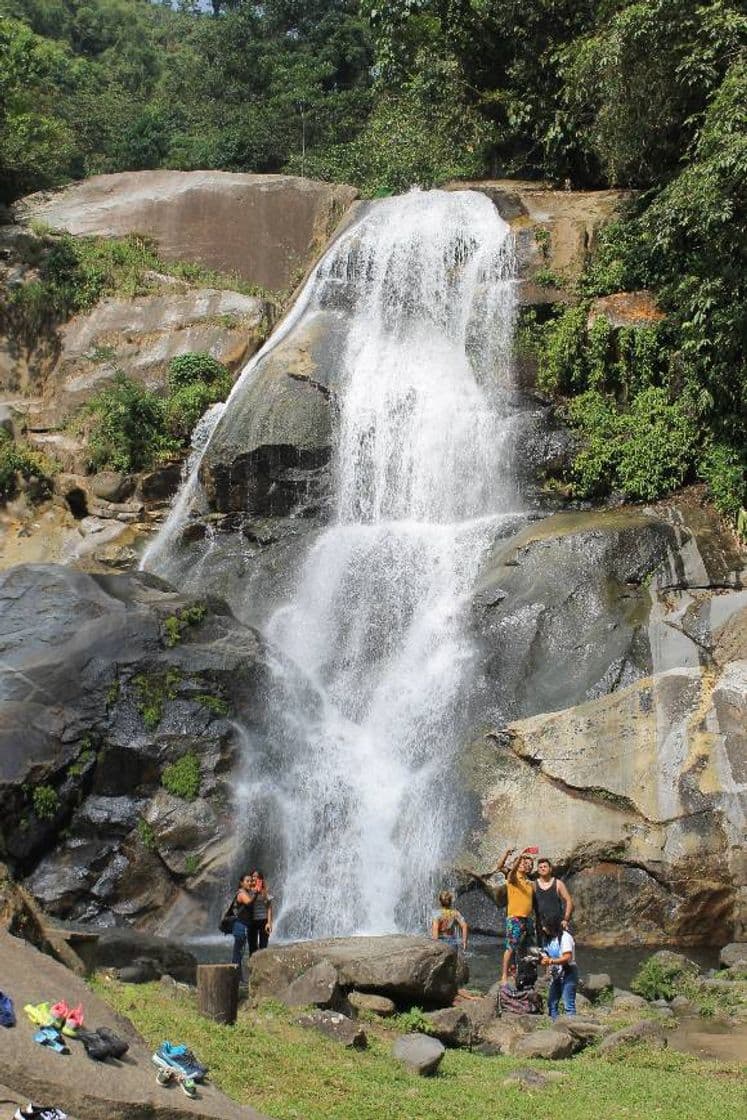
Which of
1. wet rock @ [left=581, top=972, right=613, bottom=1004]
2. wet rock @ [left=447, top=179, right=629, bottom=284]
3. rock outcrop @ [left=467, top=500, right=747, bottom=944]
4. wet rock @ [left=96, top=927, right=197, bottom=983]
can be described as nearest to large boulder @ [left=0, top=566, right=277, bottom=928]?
wet rock @ [left=96, top=927, right=197, bottom=983]

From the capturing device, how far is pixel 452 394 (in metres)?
23.9

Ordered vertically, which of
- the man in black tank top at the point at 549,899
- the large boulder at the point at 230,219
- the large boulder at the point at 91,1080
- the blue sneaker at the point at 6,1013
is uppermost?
the large boulder at the point at 230,219

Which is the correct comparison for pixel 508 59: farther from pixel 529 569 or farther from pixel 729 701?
pixel 729 701

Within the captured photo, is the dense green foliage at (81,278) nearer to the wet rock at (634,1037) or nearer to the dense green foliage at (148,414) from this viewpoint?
the dense green foliage at (148,414)

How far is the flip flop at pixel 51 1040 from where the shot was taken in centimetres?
664

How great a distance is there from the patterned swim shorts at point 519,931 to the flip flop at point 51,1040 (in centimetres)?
640

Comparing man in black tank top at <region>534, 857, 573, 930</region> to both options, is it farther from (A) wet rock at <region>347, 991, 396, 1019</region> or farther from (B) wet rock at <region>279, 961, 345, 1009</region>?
(B) wet rock at <region>279, 961, 345, 1009</region>

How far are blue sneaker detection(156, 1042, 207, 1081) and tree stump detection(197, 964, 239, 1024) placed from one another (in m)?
1.93

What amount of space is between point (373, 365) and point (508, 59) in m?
10.4

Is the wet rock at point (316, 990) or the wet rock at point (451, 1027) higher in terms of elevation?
the wet rock at point (316, 990)

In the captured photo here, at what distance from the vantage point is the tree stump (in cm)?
927

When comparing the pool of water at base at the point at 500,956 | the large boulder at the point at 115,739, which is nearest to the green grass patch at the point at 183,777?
the large boulder at the point at 115,739

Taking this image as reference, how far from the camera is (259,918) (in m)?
13.1

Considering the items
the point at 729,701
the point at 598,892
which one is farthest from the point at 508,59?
the point at 598,892
